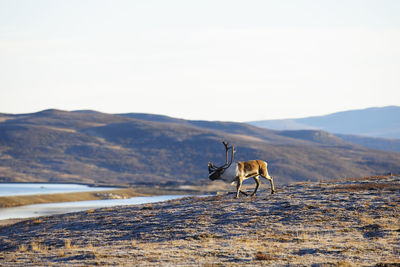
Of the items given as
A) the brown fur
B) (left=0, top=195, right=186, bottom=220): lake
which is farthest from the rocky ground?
(left=0, top=195, right=186, bottom=220): lake

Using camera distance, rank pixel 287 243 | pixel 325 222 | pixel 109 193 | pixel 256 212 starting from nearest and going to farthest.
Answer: pixel 287 243, pixel 325 222, pixel 256 212, pixel 109 193

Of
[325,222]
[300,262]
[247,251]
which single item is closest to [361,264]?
[300,262]

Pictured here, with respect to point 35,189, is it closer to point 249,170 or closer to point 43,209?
point 43,209

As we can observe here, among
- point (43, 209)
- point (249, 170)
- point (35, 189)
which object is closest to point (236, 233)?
point (249, 170)

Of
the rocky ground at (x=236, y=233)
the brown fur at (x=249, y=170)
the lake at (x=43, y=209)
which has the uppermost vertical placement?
the brown fur at (x=249, y=170)

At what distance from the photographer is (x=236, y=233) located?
24.9m

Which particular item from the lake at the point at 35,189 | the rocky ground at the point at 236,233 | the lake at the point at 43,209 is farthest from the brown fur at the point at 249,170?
the lake at the point at 35,189

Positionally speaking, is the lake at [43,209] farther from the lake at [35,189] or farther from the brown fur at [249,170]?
the brown fur at [249,170]

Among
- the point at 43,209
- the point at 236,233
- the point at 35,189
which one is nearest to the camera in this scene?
the point at 236,233

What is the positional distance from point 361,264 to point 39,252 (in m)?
12.0

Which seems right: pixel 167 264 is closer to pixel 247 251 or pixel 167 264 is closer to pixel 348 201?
pixel 247 251

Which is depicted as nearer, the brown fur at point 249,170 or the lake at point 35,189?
the brown fur at point 249,170

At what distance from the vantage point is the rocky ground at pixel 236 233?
64.9ft

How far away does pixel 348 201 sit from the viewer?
3105 cm
